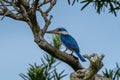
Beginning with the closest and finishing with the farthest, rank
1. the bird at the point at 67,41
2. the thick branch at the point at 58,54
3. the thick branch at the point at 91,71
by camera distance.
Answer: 1. the thick branch at the point at 91,71
2. the thick branch at the point at 58,54
3. the bird at the point at 67,41

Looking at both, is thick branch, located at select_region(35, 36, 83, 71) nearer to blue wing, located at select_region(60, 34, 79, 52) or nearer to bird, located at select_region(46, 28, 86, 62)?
bird, located at select_region(46, 28, 86, 62)

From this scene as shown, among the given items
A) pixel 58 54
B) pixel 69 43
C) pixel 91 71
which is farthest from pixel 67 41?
pixel 91 71

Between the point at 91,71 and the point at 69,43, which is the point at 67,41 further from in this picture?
the point at 91,71

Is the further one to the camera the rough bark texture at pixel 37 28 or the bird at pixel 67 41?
the bird at pixel 67 41

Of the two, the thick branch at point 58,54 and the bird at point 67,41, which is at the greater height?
the thick branch at point 58,54

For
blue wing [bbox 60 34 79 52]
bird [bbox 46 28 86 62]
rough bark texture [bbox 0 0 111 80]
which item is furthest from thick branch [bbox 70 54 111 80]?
blue wing [bbox 60 34 79 52]

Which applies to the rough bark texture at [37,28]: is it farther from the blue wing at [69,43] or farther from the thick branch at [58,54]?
the blue wing at [69,43]

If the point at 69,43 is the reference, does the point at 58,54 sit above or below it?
above

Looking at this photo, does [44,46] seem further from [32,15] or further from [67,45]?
[67,45]

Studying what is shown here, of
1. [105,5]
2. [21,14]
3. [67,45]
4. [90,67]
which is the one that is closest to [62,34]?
[67,45]

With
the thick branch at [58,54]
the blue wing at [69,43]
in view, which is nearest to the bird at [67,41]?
the blue wing at [69,43]

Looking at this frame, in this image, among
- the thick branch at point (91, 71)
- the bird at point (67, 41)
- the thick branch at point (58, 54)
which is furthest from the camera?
the bird at point (67, 41)

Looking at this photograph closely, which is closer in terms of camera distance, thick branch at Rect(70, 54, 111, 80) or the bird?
thick branch at Rect(70, 54, 111, 80)

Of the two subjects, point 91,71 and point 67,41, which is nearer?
point 91,71
